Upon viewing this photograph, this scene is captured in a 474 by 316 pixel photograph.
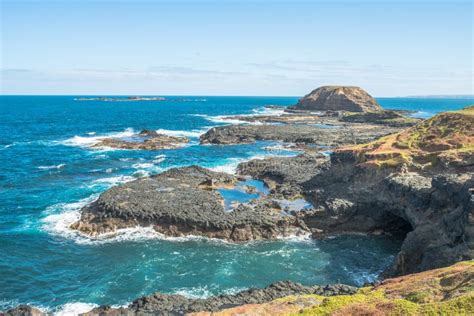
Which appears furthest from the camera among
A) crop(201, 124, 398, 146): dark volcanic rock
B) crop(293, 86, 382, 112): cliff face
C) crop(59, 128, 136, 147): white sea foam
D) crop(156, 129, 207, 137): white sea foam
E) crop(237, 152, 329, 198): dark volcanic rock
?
crop(293, 86, 382, 112): cliff face

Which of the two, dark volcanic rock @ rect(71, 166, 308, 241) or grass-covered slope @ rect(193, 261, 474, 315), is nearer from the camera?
grass-covered slope @ rect(193, 261, 474, 315)

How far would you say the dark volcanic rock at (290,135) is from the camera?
99062 mm

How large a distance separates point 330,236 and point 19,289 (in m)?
28.7

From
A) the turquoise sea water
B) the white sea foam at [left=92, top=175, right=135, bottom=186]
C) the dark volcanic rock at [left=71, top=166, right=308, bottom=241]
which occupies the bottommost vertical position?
the turquoise sea water

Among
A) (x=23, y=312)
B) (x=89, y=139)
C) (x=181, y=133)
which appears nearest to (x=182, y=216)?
(x=23, y=312)

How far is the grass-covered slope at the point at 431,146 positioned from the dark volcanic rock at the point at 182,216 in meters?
14.1

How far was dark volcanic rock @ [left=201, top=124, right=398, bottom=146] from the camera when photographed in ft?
325

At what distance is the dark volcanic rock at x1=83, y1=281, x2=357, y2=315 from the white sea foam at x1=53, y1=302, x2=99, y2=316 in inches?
93.3

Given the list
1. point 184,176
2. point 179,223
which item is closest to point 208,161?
point 184,176

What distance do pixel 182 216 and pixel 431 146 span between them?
29.6 meters

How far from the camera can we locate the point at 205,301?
2659 cm

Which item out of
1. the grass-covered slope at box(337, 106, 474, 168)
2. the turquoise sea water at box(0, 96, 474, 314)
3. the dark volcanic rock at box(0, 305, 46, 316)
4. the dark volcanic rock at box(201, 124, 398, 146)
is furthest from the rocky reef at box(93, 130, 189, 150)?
the dark volcanic rock at box(0, 305, 46, 316)

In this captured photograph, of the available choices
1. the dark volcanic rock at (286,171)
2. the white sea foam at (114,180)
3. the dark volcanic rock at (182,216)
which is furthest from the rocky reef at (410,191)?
the white sea foam at (114,180)

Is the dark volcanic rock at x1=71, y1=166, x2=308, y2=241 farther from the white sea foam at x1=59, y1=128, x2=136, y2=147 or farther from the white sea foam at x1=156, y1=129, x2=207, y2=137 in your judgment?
the white sea foam at x1=156, y1=129, x2=207, y2=137
